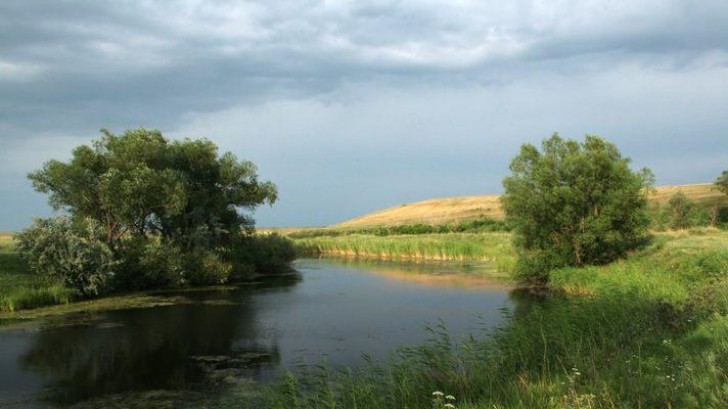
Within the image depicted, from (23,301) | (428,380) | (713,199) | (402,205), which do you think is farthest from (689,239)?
(402,205)

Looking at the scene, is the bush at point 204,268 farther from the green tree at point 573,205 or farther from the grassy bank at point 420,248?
the grassy bank at point 420,248

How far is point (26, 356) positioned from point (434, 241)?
36325 mm

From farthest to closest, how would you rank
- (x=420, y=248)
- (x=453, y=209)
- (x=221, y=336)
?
(x=453, y=209), (x=420, y=248), (x=221, y=336)

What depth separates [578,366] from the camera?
8.55m

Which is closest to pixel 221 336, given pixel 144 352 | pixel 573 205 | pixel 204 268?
pixel 144 352

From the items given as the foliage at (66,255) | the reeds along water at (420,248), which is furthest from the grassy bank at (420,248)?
the foliage at (66,255)

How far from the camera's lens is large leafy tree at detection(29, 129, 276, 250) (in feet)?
95.2

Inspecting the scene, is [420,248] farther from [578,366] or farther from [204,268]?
[578,366]

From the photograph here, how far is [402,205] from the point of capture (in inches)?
4788

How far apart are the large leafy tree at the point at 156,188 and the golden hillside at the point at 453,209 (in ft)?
148

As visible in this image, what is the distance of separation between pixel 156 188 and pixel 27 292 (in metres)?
8.87

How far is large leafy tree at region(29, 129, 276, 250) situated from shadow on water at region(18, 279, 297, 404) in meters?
8.55

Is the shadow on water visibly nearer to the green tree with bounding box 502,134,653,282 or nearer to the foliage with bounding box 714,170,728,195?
the green tree with bounding box 502,134,653,282

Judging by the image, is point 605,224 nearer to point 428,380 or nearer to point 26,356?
point 428,380
